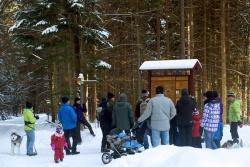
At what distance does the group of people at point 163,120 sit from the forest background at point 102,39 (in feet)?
26.1

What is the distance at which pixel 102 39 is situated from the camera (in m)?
22.3

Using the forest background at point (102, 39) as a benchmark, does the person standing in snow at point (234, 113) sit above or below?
below

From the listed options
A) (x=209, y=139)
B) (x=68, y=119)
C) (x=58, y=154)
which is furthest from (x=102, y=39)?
(x=209, y=139)

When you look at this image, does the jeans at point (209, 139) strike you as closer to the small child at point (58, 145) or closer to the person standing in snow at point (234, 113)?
the person standing in snow at point (234, 113)

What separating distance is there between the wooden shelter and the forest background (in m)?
5.73

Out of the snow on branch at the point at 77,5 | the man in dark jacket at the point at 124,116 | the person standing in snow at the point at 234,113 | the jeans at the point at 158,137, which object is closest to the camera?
the jeans at the point at 158,137

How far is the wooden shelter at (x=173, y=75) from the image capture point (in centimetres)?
1650

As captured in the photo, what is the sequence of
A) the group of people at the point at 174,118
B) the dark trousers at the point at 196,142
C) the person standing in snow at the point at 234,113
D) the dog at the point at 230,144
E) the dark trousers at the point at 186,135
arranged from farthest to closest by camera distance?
the person standing in snow at the point at 234,113 < the dog at the point at 230,144 < the dark trousers at the point at 196,142 < the dark trousers at the point at 186,135 < the group of people at the point at 174,118

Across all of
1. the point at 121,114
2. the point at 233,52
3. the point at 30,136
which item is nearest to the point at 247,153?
the point at 121,114

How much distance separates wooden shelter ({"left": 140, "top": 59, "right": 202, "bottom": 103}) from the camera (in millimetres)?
16500

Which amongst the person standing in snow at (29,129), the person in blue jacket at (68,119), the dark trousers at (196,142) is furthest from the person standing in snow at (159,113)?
the person standing in snow at (29,129)

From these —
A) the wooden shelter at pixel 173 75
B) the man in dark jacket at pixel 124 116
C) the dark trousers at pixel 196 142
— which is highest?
the wooden shelter at pixel 173 75

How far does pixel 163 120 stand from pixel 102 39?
10984mm

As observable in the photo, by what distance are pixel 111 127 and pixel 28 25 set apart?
34.7 feet
